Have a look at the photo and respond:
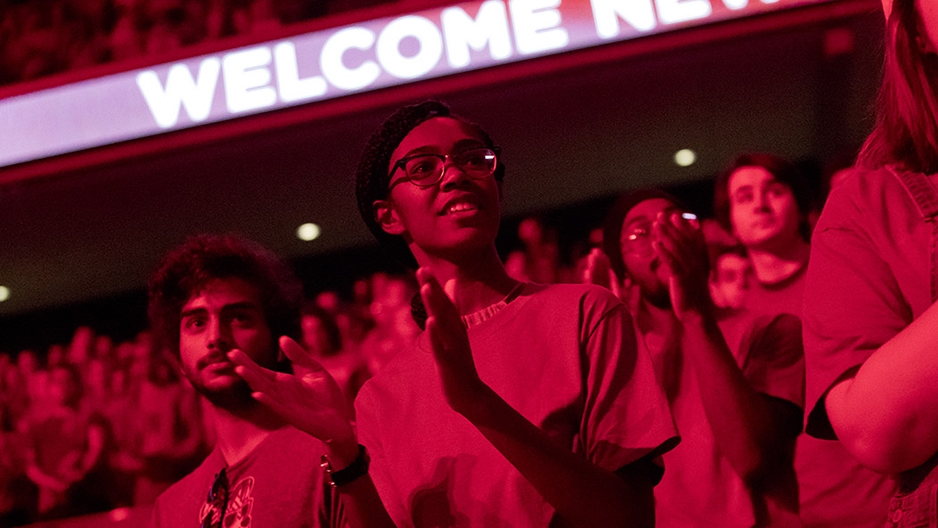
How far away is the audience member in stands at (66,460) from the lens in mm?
4078

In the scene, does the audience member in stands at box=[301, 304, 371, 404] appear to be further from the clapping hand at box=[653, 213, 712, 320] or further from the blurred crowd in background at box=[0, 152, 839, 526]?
the clapping hand at box=[653, 213, 712, 320]

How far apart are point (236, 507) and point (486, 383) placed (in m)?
0.59

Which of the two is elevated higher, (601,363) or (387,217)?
(387,217)

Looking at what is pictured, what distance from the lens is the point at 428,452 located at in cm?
140

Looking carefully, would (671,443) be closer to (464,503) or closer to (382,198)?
(464,503)

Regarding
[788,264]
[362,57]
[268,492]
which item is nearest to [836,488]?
[788,264]

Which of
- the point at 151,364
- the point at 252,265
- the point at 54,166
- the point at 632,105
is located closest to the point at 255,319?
the point at 252,265

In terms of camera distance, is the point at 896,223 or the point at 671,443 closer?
the point at 896,223

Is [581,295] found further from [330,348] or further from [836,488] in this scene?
[330,348]

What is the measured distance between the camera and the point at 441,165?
1.54 m

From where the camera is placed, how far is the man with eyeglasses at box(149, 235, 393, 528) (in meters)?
1.40

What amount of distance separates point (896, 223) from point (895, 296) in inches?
3.0

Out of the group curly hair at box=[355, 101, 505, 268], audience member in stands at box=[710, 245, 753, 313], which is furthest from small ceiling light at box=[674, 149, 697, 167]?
curly hair at box=[355, 101, 505, 268]

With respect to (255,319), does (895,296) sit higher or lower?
lower
